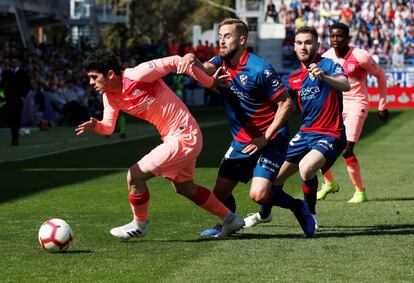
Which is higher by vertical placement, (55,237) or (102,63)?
(102,63)

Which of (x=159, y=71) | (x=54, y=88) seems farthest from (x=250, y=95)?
(x=54, y=88)

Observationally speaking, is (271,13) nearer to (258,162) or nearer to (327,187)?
(327,187)

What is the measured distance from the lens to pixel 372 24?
63.3 meters

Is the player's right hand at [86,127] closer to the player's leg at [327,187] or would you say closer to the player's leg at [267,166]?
the player's leg at [267,166]

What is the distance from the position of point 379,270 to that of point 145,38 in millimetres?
91302

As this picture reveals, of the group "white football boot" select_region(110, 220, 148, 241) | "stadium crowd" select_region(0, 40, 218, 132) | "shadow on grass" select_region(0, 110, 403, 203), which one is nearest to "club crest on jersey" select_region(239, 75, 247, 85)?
"white football boot" select_region(110, 220, 148, 241)

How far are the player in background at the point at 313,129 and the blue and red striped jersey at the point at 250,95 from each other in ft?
2.93

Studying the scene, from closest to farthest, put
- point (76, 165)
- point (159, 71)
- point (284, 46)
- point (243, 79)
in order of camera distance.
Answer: point (159, 71)
point (243, 79)
point (76, 165)
point (284, 46)

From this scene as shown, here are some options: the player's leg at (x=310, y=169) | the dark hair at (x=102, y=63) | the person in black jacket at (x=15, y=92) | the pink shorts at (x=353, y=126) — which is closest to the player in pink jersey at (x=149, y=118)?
the dark hair at (x=102, y=63)

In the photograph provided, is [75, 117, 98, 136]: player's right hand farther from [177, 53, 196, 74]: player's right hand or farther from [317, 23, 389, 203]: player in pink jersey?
[317, 23, 389, 203]: player in pink jersey

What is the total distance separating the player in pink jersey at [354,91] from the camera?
14633mm

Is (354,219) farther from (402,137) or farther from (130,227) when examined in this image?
(402,137)

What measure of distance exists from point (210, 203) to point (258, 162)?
1.92ft

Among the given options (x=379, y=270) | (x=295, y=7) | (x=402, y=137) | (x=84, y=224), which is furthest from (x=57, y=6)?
(x=379, y=270)
